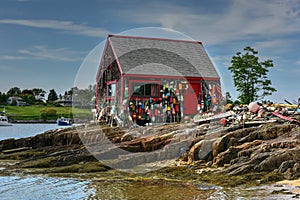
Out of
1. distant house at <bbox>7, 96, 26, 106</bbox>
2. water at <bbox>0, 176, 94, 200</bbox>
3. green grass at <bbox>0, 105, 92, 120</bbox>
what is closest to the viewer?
water at <bbox>0, 176, 94, 200</bbox>

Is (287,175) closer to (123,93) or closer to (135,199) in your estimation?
(135,199)

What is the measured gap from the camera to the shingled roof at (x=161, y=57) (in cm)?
3556

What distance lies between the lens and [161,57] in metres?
37.4

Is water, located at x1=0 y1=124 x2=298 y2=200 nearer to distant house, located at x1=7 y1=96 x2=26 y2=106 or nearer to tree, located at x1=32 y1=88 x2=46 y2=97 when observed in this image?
distant house, located at x1=7 y1=96 x2=26 y2=106

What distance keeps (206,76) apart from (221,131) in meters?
17.4

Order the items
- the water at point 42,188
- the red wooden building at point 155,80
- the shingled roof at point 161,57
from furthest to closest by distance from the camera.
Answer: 1. the shingled roof at point 161,57
2. the red wooden building at point 155,80
3. the water at point 42,188

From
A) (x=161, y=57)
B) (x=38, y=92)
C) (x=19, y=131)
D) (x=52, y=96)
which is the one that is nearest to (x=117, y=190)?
(x=161, y=57)

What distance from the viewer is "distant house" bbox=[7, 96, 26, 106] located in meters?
121

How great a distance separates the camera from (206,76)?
36.9 metres

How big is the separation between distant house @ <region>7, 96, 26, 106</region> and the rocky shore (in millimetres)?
99520

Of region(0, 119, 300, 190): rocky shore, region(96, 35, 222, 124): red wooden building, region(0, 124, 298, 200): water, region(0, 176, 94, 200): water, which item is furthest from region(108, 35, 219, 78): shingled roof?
region(0, 124, 298, 200): water

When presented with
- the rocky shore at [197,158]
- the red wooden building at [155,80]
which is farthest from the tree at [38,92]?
the rocky shore at [197,158]

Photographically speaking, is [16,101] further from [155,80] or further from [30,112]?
[155,80]

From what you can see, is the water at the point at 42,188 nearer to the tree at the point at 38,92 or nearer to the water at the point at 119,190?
the water at the point at 119,190
